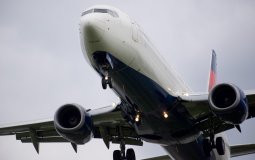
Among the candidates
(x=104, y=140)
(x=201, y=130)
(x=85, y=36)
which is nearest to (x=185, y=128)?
(x=201, y=130)

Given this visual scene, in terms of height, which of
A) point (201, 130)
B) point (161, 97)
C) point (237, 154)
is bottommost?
point (237, 154)

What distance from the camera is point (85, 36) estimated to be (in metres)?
22.8

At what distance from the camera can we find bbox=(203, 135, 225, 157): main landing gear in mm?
28359

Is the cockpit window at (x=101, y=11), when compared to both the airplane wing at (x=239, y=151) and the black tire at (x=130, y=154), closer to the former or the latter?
the black tire at (x=130, y=154)

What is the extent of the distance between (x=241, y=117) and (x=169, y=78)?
3.85 metres

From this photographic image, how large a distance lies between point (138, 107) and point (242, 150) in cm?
960

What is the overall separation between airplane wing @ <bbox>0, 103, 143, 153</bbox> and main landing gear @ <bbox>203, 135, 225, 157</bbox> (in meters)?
3.80

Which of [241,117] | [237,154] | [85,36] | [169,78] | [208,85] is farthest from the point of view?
[208,85]

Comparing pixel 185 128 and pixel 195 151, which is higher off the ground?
pixel 185 128

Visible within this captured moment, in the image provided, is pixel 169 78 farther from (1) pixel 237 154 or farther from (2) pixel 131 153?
(1) pixel 237 154

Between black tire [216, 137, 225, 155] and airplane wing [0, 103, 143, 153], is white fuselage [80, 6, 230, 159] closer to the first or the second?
airplane wing [0, 103, 143, 153]

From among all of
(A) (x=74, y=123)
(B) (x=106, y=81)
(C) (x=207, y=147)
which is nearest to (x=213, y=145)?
(C) (x=207, y=147)

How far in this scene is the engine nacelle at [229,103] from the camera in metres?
24.7

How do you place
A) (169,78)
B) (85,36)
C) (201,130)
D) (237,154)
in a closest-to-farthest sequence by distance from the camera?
(85,36) < (169,78) < (201,130) < (237,154)
